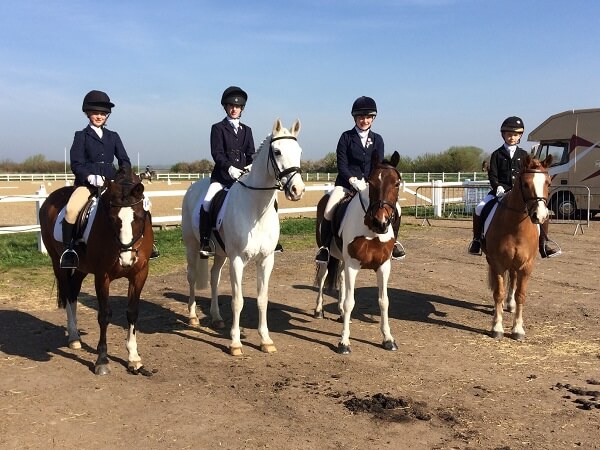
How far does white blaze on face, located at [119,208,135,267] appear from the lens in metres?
5.37

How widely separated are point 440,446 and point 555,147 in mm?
19982

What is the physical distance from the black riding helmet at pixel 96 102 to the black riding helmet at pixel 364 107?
2.96m

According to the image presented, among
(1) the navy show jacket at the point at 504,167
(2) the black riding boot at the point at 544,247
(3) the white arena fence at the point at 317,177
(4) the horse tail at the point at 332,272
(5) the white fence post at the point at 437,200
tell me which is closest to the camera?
(2) the black riding boot at the point at 544,247

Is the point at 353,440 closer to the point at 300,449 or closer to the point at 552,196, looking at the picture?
the point at 300,449

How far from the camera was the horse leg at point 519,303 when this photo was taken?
7102mm

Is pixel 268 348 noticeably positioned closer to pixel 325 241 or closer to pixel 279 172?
pixel 325 241

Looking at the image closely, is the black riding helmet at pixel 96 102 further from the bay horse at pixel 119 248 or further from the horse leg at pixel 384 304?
the horse leg at pixel 384 304

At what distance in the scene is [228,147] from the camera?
727 centimetres

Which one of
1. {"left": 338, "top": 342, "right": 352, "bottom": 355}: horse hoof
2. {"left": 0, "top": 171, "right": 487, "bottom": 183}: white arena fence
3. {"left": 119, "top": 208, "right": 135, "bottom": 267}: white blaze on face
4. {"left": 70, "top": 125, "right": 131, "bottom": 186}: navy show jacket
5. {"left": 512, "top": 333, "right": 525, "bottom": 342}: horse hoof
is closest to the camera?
{"left": 119, "top": 208, "right": 135, "bottom": 267}: white blaze on face

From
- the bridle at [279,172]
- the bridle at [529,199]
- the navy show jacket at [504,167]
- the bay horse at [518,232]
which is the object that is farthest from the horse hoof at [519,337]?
the bridle at [279,172]

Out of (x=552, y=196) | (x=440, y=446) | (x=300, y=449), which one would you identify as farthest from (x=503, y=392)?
(x=552, y=196)

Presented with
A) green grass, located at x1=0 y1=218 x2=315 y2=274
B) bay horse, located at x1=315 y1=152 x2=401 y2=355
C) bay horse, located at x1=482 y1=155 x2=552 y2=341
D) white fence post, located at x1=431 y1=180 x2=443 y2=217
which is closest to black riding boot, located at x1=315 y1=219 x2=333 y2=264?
bay horse, located at x1=315 y1=152 x2=401 y2=355

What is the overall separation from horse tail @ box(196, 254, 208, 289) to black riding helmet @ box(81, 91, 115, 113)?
2590 millimetres

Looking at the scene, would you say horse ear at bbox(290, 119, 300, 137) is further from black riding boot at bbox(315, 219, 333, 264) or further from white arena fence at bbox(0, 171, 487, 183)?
white arena fence at bbox(0, 171, 487, 183)
